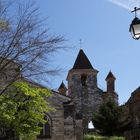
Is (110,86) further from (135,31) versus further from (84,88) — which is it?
(135,31)

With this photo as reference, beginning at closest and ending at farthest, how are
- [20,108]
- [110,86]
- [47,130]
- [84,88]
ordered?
1. [20,108]
2. [47,130]
3. [84,88]
4. [110,86]

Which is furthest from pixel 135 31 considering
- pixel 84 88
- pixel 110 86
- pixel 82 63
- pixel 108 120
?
pixel 110 86

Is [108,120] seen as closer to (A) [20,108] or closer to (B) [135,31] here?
(A) [20,108]

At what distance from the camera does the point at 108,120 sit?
48.6 metres

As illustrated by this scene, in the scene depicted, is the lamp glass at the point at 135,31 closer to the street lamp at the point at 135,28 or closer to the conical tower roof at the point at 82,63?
the street lamp at the point at 135,28

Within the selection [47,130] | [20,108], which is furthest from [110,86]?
[20,108]

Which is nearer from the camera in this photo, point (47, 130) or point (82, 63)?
point (47, 130)

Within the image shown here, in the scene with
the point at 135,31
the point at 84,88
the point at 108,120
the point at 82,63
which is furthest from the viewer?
the point at 82,63

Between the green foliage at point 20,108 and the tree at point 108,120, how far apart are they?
2312 cm

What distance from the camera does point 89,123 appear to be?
57938 millimetres

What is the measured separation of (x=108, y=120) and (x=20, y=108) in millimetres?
25099

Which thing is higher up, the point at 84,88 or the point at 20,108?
the point at 84,88

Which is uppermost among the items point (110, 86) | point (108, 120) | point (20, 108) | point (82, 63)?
point (82, 63)

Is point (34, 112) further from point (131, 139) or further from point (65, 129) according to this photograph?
point (65, 129)
